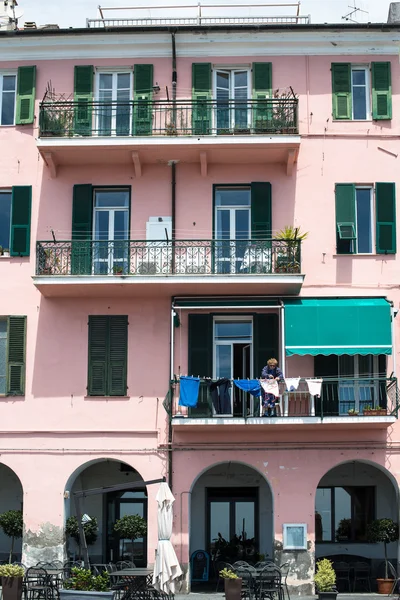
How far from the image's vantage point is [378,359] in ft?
84.4

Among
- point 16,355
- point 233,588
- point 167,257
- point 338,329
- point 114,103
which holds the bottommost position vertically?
point 233,588

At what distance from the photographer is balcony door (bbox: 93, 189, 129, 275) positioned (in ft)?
85.3

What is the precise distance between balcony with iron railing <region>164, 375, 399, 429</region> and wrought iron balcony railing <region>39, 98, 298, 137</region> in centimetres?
633

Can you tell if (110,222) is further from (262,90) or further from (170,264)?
(262,90)

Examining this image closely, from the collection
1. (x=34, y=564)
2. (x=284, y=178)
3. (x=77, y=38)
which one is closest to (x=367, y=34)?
(x=284, y=178)

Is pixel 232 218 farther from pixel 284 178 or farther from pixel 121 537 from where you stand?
pixel 121 537

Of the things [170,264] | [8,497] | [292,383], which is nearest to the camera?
[292,383]

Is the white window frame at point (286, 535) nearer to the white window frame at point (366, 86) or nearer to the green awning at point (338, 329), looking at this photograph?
the green awning at point (338, 329)

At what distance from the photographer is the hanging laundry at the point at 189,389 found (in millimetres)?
24750

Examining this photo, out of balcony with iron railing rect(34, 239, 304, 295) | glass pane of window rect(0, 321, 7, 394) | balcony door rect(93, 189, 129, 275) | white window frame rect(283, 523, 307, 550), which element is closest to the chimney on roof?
balcony with iron railing rect(34, 239, 304, 295)

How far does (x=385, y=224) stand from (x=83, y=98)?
327 inches

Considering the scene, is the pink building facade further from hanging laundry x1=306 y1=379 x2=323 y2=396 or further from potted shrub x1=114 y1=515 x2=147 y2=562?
potted shrub x1=114 y1=515 x2=147 y2=562

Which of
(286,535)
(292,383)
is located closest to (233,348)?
(292,383)

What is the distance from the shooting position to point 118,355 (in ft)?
85.0
